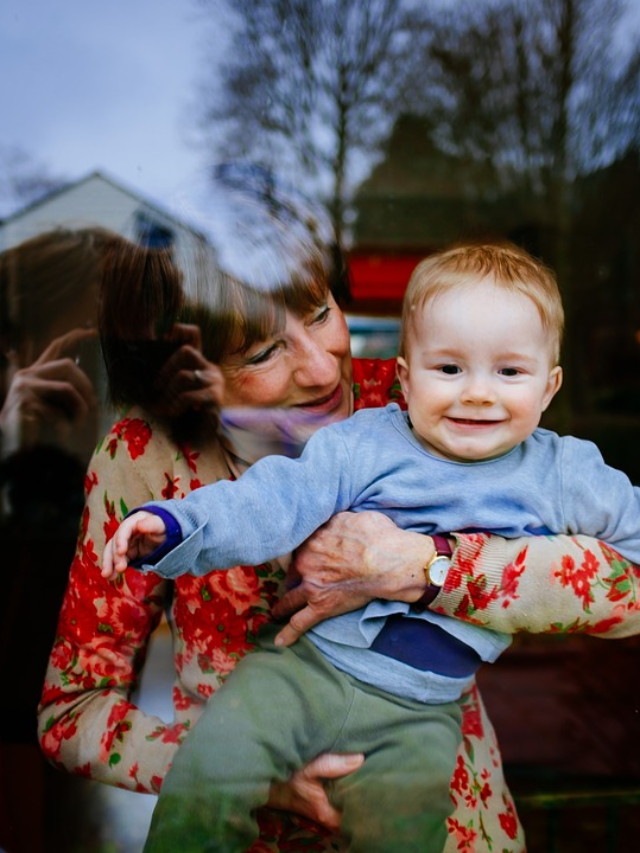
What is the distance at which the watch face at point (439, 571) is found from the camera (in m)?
1.23

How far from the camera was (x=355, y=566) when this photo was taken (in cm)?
126

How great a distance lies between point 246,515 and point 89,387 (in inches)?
27.1

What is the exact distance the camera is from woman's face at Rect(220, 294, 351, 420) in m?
1.46

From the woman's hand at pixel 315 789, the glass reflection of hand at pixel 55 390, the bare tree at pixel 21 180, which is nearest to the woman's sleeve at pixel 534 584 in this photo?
the woman's hand at pixel 315 789

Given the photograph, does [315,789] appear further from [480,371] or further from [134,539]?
[480,371]

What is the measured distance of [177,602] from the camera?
4.95 ft

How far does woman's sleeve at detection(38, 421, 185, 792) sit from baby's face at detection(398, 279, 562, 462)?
0.51 metres

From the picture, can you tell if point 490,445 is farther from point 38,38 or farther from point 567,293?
point 567,293

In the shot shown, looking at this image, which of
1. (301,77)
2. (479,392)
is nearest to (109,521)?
(479,392)

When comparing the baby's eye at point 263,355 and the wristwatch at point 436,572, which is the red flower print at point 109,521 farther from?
the wristwatch at point 436,572

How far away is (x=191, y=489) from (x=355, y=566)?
0.34 metres

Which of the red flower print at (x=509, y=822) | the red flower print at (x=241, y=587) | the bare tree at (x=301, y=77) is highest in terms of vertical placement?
the bare tree at (x=301, y=77)

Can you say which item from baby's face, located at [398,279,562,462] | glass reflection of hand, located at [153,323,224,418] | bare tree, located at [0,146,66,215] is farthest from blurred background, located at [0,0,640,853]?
baby's face, located at [398,279,562,462]

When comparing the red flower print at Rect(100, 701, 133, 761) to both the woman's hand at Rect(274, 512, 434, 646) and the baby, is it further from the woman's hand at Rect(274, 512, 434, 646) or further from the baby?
the woman's hand at Rect(274, 512, 434, 646)
